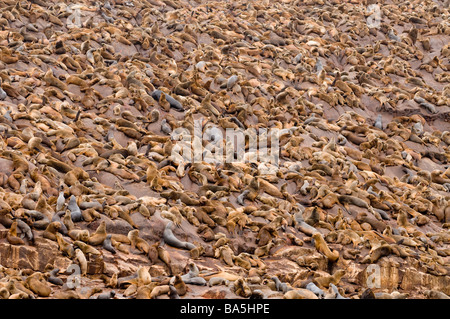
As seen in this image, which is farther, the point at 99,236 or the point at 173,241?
the point at 173,241

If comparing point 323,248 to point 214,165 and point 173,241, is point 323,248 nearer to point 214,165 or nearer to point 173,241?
point 173,241

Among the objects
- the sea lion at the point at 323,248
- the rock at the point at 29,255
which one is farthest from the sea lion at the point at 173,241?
the sea lion at the point at 323,248

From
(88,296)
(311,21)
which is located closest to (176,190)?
(88,296)

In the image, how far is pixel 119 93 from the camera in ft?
55.3

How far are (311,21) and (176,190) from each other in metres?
15.1

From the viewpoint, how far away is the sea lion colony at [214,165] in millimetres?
10516

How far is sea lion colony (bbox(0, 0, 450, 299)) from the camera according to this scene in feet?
34.5

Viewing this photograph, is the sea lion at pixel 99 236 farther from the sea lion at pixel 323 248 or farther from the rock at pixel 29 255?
the sea lion at pixel 323 248

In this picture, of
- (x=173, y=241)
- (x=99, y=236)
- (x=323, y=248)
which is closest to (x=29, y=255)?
(x=99, y=236)

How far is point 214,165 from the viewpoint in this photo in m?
14.6

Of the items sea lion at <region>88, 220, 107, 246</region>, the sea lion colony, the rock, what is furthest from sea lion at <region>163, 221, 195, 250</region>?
the rock

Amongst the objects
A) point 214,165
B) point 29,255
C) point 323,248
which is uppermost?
point 214,165

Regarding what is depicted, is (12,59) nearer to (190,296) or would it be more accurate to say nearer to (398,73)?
Result: (190,296)

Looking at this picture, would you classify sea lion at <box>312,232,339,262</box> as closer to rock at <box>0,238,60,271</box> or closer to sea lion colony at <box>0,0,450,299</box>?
sea lion colony at <box>0,0,450,299</box>
